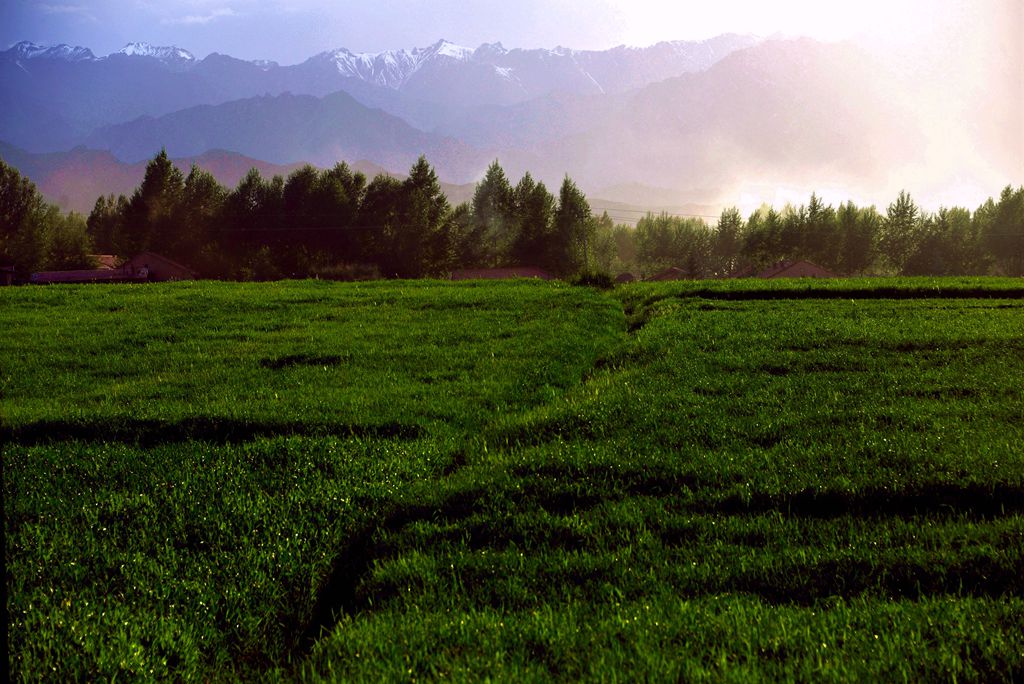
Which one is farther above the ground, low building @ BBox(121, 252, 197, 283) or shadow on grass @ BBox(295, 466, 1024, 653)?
low building @ BBox(121, 252, 197, 283)

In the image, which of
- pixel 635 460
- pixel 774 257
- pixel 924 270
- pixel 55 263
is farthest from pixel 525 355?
pixel 924 270

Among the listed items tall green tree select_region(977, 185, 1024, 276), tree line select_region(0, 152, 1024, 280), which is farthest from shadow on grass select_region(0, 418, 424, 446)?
tall green tree select_region(977, 185, 1024, 276)

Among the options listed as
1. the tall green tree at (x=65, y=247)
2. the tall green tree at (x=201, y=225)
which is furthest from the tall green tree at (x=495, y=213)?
the tall green tree at (x=65, y=247)

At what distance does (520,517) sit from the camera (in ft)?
22.7

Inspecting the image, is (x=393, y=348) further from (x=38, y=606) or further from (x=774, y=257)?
(x=774, y=257)

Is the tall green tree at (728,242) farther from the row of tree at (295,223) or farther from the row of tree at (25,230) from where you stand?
the row of tree at (25,230)

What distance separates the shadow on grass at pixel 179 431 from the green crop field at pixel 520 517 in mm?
45

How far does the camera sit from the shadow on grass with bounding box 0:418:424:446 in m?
9.83

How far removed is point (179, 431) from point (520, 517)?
604 cm

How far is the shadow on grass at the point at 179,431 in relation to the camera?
9.83m

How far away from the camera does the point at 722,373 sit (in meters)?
13.3

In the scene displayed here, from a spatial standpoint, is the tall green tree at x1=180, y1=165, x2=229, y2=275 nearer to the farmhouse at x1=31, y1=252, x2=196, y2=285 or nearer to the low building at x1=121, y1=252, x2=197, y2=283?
A: the farmhouse at x1=31, y1=252, x2=196, y2=285

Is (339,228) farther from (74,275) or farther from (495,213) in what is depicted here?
(74,275)

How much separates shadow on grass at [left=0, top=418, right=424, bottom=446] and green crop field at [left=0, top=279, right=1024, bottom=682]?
0.05 m
